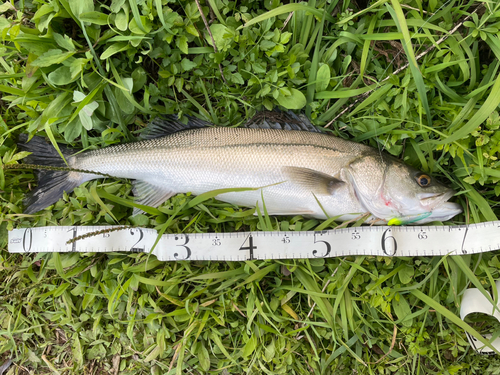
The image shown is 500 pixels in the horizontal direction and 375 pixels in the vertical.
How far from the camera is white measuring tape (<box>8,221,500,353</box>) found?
2.15 m

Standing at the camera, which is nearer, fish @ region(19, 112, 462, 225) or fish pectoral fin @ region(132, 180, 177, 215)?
fish @ region(19, 112, 462, 225)

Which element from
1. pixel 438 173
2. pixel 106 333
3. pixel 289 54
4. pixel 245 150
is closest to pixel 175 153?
pixel 245 150

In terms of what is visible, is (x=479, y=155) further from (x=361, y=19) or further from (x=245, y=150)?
(x=245, y=150)

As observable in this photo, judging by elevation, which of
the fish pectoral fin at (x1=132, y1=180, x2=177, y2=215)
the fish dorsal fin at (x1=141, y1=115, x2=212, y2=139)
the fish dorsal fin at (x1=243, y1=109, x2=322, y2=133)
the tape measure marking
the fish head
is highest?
the fish dorsal fin at (x1=243, y1=109, x2=322, y2=133)

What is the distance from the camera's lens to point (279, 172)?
216 cm

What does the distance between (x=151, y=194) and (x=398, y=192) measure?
1935 mm

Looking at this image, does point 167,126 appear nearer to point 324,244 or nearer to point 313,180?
point 313,180

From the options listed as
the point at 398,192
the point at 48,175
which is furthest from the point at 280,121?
the point at 48,175

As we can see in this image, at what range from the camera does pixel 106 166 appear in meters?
2.29

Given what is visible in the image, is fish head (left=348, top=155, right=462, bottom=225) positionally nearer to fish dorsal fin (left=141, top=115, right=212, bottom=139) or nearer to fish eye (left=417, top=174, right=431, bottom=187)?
fish eye (left=417, top=174, right=431, bottom=187)

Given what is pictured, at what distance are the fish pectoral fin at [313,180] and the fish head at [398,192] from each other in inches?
6.7

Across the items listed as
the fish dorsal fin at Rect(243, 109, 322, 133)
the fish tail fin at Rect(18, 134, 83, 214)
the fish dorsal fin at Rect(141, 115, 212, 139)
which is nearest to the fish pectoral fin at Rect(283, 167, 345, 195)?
the fish dorsal fin at Rect(243, 109, 322, 133)

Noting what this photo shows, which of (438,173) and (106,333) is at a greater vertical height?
(438,173)

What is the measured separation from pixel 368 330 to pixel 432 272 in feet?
2.21
